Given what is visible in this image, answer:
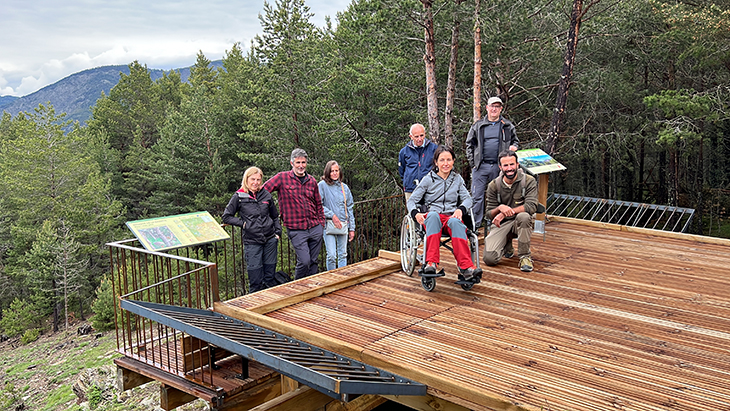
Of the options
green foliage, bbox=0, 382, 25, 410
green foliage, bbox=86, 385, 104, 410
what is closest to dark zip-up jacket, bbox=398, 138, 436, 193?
green foliage, bbox=86, 385, 104, 410

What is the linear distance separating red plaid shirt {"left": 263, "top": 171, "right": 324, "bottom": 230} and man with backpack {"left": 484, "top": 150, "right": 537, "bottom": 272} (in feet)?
7.01

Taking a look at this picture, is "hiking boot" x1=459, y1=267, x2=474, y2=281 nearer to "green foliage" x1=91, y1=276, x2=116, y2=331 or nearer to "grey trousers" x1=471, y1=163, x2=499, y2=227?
"grey trousers" x1=471, y1=163, x2=499, y2=227

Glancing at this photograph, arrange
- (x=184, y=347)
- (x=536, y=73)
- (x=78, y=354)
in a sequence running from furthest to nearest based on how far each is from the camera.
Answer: (x=78, y=354) < (x=536, y=73) < (x=184, y=347)

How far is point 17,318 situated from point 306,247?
3301 cm

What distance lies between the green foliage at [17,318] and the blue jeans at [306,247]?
103 feet

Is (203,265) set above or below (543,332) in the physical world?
above

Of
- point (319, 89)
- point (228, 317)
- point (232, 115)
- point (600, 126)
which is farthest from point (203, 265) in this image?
point (232, 115)

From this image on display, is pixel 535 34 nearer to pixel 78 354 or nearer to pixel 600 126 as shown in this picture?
pixel 600 126

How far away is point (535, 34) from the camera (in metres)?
16.6

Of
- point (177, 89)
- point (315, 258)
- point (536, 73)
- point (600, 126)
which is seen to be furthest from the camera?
point (177, 89)

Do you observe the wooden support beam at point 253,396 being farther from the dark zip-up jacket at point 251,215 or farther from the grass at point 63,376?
the grass at point 63,376

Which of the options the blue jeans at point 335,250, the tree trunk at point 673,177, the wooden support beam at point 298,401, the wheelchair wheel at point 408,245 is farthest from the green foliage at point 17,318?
the tree trunk at point 673,177

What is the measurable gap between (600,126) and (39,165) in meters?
33.6

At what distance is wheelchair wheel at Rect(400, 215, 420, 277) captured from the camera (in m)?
5.42
